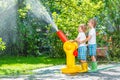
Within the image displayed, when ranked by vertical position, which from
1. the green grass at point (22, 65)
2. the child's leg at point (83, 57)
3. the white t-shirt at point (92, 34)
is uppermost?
the white t-shirt at point (92, 34)

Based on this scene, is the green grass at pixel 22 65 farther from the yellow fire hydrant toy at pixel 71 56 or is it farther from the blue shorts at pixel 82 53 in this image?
the blue shorts at pixel 82 53

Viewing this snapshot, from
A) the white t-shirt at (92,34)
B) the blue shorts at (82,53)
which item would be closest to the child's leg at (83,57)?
the blue shorts at (82,53)

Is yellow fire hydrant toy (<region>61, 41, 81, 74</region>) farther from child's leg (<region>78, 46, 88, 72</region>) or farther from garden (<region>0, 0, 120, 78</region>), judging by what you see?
garden (<region>0, 0, 120, 78</region>)

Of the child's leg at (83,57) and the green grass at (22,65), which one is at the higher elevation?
the child's leg at (83,57)

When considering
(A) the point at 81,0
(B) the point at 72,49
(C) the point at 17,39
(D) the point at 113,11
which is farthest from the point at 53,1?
(B) the point at 72,49

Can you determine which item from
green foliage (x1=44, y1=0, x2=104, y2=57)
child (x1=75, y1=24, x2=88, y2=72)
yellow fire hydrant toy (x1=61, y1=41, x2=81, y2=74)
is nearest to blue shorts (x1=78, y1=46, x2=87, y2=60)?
child (x1=75, y1=24, x2=88, y2=72)

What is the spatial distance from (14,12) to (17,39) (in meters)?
2.68

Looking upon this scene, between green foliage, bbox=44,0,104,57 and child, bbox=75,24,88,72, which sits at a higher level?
green foliage, bbox=44,0,104,57

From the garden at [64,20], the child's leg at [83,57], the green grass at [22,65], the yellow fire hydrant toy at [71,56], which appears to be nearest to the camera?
the yellow fire hydrant toy at [71,56]

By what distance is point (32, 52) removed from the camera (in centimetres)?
2020

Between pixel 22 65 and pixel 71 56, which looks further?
pixel 22 65

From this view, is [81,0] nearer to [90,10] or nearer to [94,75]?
[90,10]

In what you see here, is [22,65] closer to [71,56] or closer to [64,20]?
[64,20]

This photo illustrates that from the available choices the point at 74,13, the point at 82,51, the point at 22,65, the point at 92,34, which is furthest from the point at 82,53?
the point at 74,13
